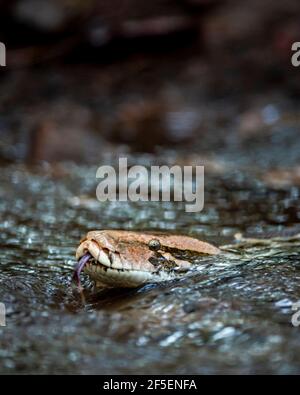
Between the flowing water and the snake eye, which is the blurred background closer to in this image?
the flowing water

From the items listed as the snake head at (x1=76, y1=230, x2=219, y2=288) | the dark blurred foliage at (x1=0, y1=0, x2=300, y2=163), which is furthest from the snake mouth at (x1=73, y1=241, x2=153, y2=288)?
the dark blurred foliage at (x1=0, y1=0, x2=300, y2=163)

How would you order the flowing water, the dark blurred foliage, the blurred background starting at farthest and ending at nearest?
the dark blurred foliage → the blurred background → the flowing water

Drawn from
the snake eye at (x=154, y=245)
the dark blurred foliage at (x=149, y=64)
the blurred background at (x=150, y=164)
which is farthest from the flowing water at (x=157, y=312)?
the dark blurred foliage at (x=149, y=64)

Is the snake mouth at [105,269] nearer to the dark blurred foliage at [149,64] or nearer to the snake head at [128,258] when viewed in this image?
the snake head at [128,258]

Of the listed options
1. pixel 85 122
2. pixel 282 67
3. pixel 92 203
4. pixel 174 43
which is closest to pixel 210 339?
pixel 92 203


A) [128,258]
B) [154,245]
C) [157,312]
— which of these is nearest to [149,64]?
[154,245]
